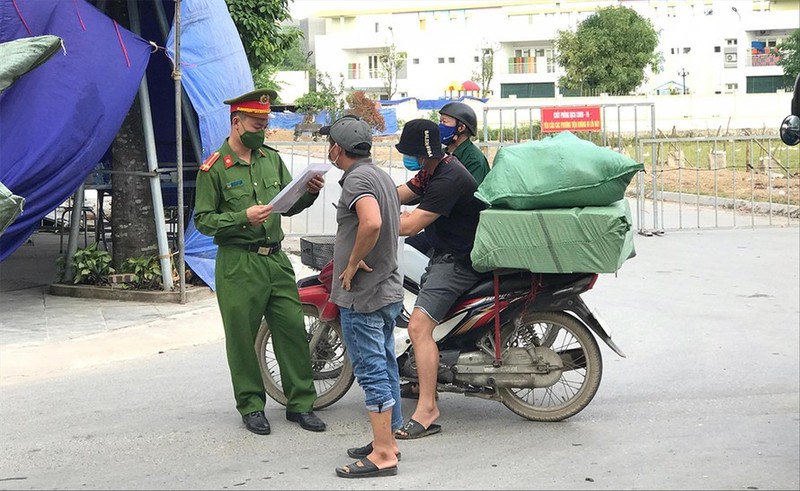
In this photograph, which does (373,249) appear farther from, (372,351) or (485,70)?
(485,70)

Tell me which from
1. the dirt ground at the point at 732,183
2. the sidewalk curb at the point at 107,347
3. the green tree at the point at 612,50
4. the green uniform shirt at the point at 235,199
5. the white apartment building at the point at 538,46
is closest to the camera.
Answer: the green uniform shirt at the point at 235,199

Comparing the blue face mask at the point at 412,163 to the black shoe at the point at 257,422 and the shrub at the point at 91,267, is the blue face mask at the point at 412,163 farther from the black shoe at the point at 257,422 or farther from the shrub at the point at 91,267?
the shrub at the point at 91,267

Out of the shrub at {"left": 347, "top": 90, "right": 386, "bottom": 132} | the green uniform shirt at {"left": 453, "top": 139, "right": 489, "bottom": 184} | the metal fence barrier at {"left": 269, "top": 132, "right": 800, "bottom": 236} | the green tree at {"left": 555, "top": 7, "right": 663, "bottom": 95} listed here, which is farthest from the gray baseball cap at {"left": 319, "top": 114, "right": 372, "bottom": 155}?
the green tree at {"left": 555, "top": 7, "right": 663, "bottom": 95}

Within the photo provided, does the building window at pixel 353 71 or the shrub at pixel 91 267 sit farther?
the building window at pixel 353 71

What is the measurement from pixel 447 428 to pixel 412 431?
1.09 ft

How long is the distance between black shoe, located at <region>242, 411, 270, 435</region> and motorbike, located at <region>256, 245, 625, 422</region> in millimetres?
580

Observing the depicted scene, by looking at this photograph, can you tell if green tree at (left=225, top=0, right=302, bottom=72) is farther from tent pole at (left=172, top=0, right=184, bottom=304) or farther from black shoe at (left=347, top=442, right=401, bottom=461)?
black shoe at (left=347, top=442, right=401, bottom=461)

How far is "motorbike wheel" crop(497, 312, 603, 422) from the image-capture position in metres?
6.44

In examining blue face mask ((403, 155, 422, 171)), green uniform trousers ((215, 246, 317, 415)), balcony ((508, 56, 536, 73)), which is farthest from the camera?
balcony ((508, 56, 536, 73))

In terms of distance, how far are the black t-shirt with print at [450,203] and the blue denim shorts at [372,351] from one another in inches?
29.6

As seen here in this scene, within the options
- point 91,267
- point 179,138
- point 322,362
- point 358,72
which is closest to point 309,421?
point 322,362

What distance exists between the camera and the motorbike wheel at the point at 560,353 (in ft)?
21.1

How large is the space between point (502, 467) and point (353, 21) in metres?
106

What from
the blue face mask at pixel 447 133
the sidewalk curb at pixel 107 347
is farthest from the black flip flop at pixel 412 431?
the sidewalk curb at pixel 107 347
